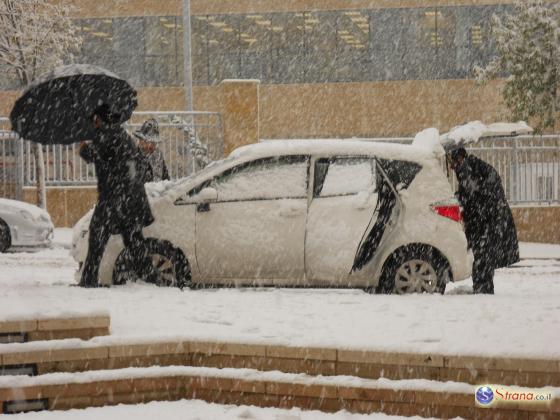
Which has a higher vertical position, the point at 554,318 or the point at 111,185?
the point at 111,185

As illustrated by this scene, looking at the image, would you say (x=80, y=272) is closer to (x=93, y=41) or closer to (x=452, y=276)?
(x=452, y=276)

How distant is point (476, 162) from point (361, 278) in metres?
1.84

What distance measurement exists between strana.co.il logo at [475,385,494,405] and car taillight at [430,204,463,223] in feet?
13.8

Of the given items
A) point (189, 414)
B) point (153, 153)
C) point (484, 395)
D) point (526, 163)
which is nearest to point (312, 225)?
point (189, 414)

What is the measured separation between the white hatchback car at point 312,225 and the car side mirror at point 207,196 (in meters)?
0.01

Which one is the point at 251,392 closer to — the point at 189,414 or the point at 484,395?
the point at 189,414

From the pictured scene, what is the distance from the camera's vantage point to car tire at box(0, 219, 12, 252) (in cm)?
1711

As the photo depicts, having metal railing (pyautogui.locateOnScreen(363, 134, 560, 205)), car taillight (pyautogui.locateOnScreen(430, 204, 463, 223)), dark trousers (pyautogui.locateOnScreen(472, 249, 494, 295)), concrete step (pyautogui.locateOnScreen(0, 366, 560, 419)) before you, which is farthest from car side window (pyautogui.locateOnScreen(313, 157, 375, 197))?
metal railing (pyautogui.locateOnScreen(363, 134, 560, 205))

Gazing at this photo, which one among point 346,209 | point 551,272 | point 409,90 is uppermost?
point 409,90

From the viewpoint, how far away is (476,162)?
35.6 ft

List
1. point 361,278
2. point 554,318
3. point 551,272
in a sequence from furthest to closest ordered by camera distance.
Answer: point 551,272 → point 361,278 → point 554,318

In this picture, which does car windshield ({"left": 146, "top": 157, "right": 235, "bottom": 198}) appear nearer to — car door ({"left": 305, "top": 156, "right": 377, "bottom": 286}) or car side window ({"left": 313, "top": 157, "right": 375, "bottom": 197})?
car side window ({"left": 313, "top": 157, "right": 375, "bottom": 197})

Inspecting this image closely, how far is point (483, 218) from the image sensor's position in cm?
1080

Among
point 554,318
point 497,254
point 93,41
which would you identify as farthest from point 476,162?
point 93,41
